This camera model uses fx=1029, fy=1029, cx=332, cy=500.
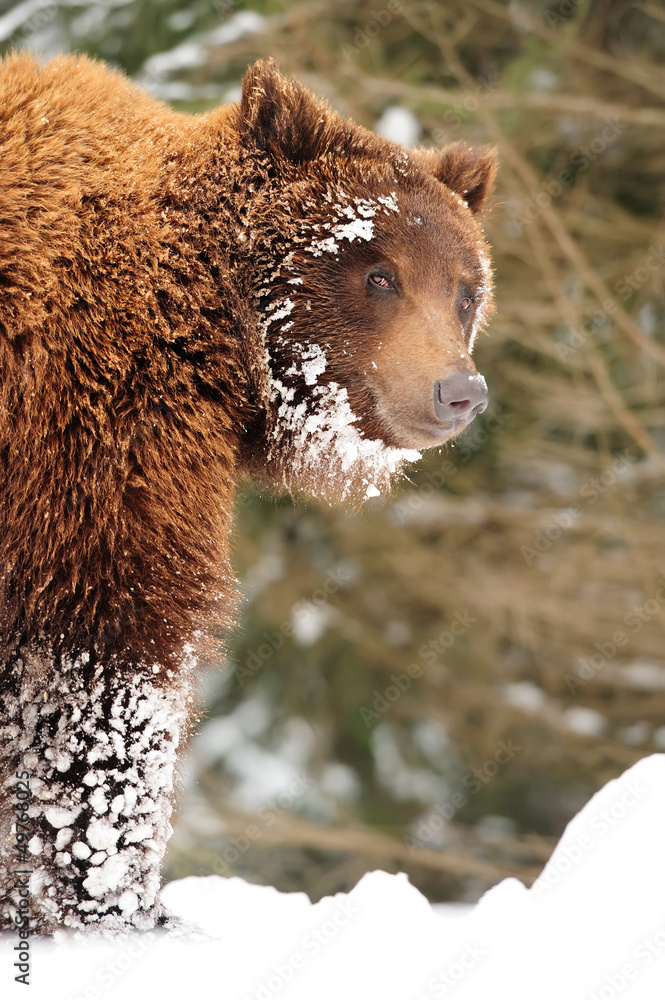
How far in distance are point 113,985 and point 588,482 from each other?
7.29 meters

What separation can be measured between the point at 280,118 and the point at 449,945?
2964mm

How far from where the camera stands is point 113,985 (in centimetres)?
310

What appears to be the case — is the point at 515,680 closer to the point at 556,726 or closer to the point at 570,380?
the point at 556,726

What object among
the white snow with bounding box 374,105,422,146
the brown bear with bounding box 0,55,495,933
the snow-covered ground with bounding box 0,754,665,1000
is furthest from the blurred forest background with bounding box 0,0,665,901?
the brown bear with bounding box 0,55,495,933

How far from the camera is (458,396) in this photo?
3.51 meters

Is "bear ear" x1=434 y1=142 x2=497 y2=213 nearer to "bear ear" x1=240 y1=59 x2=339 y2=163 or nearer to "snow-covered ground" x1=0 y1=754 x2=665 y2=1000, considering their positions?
"bear ear" x1=240 y1=59 x2=339 y2=163

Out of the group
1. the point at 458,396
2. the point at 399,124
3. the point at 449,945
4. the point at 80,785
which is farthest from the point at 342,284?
the point at 399,124

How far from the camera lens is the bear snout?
3502 millimetres

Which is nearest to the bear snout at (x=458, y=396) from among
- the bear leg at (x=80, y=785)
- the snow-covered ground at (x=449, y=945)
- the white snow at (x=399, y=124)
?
the bear leg at (x=80, y=785)

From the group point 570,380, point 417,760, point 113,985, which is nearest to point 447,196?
point 113,985

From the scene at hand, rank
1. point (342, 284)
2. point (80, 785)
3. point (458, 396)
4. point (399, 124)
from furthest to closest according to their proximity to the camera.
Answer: point (399, 124) < point (342, 284) < point (458, 396) < point (80, 785)

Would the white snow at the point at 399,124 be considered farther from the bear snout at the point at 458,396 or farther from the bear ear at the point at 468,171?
the bear snout at the point at 458,396

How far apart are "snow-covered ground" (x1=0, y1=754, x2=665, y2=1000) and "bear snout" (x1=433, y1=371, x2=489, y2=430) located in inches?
68.9

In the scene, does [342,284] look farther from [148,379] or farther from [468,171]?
[468,171]
